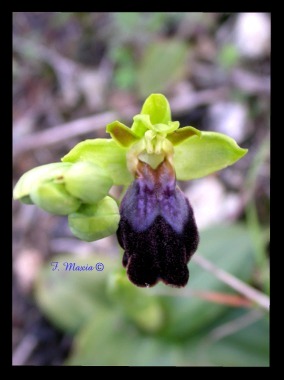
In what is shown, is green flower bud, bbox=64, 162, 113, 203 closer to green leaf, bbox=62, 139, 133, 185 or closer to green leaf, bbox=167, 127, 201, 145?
green leaf, bbox=62, 139, 133, 185

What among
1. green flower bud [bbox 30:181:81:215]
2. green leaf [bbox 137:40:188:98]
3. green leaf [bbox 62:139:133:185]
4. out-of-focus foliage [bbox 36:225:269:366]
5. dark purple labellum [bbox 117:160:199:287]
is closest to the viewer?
green flower bud [bbox 30:181:81:215]

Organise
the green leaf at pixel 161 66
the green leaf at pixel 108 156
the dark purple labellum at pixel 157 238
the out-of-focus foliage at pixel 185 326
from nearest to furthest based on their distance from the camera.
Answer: the dark purple labellum at pixel 157 238 < the green leaf at pixel 108 156 < the out-of-focus foliage at pixel 185 326 < the green leaf at pixel 161 66

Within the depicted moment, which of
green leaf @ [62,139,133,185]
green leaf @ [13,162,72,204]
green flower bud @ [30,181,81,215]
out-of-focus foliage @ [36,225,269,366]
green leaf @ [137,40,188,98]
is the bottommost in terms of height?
out-of-focus foliage @ [36,225,269,366]

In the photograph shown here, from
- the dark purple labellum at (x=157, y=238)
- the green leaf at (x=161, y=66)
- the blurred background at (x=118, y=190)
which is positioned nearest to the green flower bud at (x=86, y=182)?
the dark purple labellum at (x=157, y=238)

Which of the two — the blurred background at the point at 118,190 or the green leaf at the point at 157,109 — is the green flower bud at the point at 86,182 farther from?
the blurred background at the point at 118,190

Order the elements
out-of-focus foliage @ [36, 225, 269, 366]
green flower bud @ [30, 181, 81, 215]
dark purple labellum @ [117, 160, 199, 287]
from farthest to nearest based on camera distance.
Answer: out-of-focus foliage @ [36, 225, 269, 366] → dark purple labellum @ [117, 160, 199, 287] → green flower bud @ [30, 181, 81, 215]

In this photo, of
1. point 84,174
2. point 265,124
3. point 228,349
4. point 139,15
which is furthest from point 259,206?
point 84,174

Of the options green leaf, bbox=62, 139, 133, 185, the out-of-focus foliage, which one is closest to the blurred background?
the out-of-focus foliage
